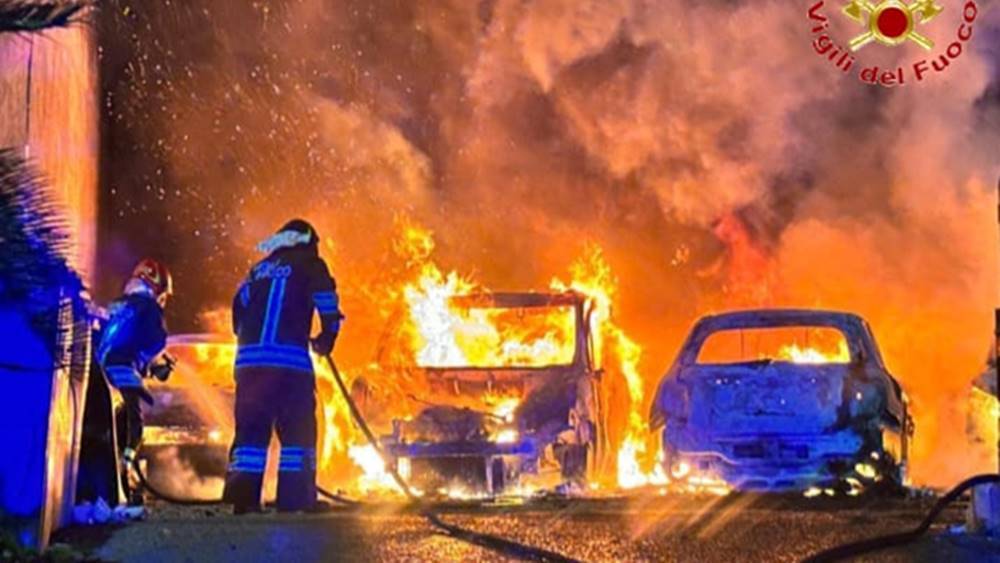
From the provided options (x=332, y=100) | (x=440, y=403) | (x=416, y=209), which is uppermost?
(x=332, y=100)

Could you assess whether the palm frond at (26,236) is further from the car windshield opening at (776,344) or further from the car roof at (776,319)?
the car windshield opening at (776,344)

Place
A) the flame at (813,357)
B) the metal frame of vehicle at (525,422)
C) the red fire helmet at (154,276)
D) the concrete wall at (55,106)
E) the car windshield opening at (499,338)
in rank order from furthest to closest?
the car windshield opening at (499,338)
the flame at (813,357)
the metal frame of vehicle at (525,422)
the red fire helmet at (154,276)
the concrete wall at (55,106)

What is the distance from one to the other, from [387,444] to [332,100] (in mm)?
11096

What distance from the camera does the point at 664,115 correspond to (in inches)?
839

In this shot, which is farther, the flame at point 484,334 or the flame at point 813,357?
the flame at point 484,334

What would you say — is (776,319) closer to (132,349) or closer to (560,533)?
(560,533)

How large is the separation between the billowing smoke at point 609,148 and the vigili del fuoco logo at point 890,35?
0.16 meters

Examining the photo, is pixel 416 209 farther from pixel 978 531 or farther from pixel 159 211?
pixel 978 531

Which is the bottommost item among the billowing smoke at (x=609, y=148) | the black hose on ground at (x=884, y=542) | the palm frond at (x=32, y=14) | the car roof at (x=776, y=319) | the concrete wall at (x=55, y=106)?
the black hose on ground at (x=884, y=542)

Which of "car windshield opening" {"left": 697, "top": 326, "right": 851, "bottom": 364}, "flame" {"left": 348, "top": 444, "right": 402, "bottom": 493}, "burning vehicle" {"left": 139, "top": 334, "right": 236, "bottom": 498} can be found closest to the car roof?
"car windshield opening" {"left": 697, "top": 326, "right": 851, "bottom": 364}

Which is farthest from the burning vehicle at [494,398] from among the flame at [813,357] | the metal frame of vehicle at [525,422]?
the flame at [813,357]

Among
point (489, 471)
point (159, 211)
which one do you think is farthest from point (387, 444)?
point (159, 211)

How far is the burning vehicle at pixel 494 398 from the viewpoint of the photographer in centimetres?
1029

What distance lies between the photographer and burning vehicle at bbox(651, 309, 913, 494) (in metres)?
10.1
